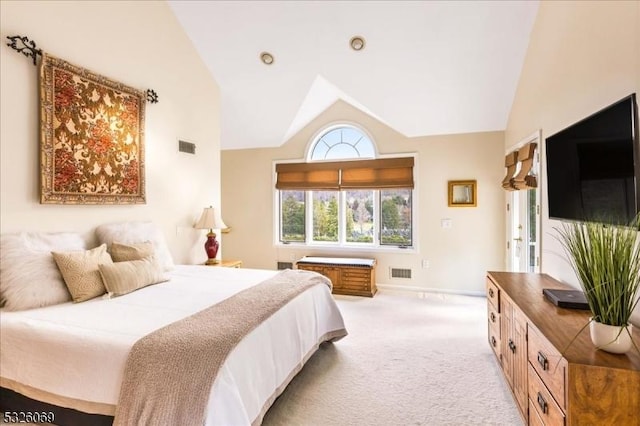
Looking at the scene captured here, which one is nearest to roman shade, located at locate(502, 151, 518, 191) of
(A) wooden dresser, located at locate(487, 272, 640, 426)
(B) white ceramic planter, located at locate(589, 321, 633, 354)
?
(A) wooden dresser, located at locate(487, 272, 640, 426)

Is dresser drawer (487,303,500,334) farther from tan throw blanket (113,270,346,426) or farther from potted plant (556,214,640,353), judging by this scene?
tan throw blanket (113,270,346,426)

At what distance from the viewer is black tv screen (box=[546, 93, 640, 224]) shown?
1.73 meters

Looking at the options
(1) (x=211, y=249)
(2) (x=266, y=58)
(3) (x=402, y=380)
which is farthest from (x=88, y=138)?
(3) (x=402, y=380)

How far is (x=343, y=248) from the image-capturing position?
539 cm

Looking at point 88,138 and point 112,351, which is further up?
point 88,138

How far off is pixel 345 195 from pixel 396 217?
0.90 m

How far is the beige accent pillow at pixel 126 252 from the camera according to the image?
2764mm

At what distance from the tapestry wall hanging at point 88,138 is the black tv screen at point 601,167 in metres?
3.75

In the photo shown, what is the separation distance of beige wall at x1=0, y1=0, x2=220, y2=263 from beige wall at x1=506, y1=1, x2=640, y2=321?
3.79 meters

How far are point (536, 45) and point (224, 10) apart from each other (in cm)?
332

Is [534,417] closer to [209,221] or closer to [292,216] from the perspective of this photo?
[209,221]

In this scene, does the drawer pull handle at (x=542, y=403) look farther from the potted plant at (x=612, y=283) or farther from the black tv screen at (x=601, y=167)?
the black tv screen at (x=601, y=167)

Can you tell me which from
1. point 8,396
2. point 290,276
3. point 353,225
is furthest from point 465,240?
point 8,396

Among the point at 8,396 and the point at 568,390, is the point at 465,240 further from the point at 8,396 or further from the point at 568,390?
the point at 8,396
